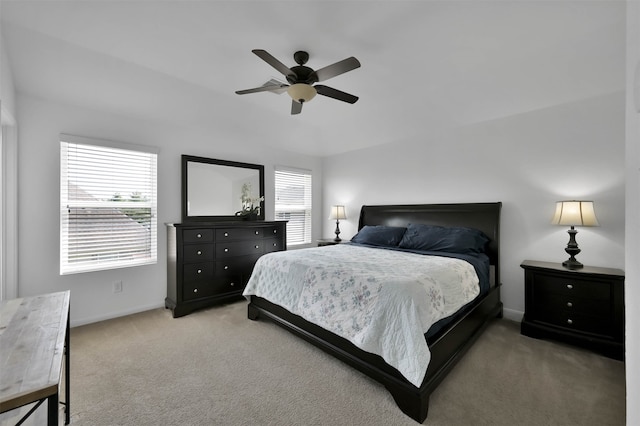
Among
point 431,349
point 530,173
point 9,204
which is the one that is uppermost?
point 530,173

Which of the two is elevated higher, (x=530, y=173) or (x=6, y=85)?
(x=6, y=85)

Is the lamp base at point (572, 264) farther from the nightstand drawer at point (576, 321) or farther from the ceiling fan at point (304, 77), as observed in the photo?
the ceiling fan at point (304, 77)

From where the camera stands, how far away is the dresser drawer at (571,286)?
7.87 ft

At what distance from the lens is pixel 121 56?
2.53 metres

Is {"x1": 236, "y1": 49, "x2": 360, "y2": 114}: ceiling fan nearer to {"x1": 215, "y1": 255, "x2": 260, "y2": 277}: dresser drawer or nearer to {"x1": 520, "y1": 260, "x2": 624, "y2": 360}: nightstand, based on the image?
{"x1": 215, "y1": 255, "x2": 260, "y2": 277}: dresser drawer

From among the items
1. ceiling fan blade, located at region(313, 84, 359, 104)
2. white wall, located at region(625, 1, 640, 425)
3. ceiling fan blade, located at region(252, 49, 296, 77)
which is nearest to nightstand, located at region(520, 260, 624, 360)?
white wall, located at region(625, 1, 640, 425)

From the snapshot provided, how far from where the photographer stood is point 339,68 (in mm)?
2064

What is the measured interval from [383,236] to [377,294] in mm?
1956

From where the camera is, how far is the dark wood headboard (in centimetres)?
329

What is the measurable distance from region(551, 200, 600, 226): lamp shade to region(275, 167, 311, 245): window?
368cm

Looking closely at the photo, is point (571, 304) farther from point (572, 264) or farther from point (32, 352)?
point (32, 352)

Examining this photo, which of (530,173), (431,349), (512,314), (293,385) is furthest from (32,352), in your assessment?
(530,173)

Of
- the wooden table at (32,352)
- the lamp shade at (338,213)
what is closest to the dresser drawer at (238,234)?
the lamp shade at (338,213)

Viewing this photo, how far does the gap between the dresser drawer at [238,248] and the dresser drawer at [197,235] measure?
0.16 m
